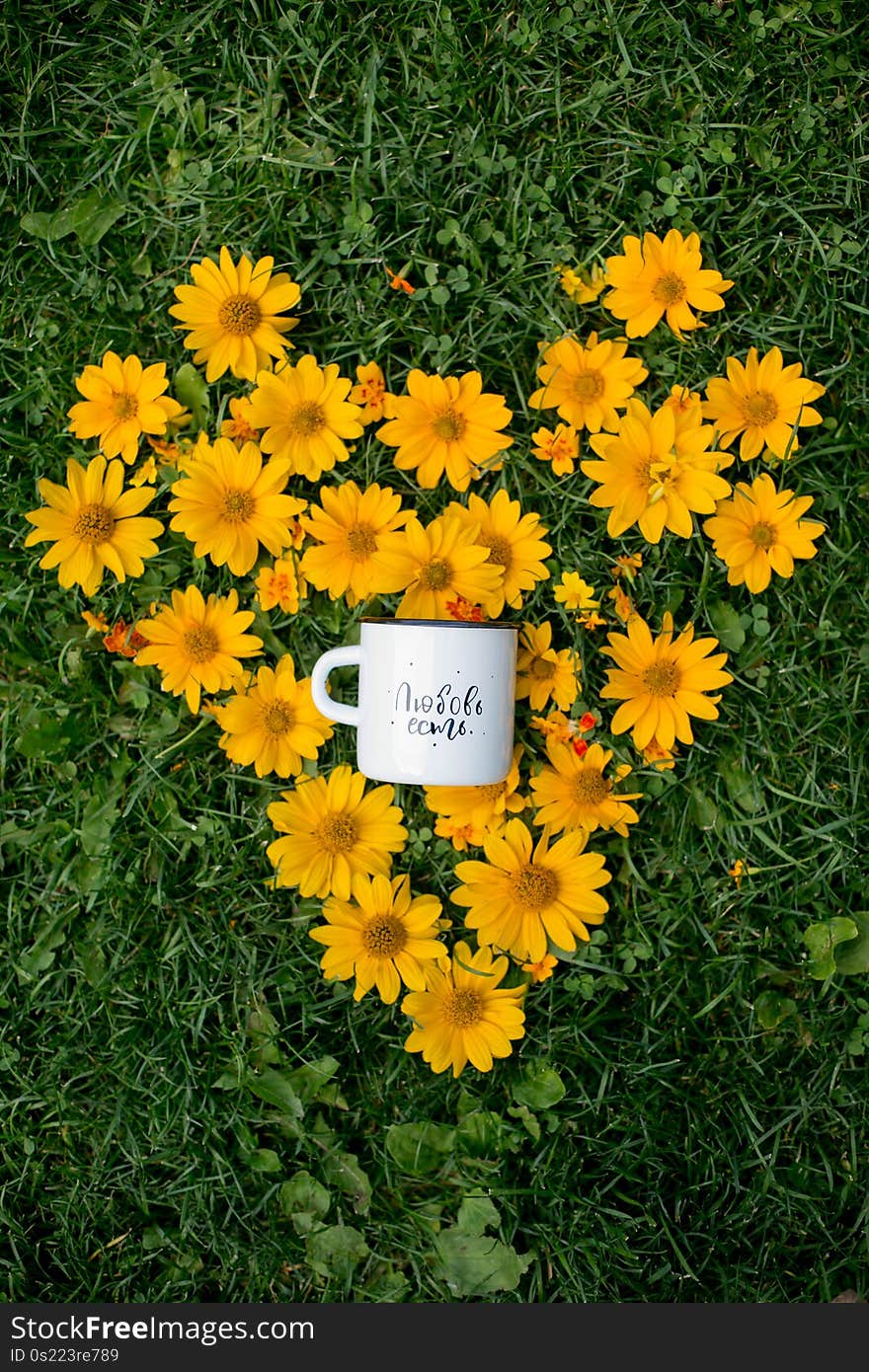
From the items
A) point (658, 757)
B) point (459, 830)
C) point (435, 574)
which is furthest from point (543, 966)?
point (435, 574)

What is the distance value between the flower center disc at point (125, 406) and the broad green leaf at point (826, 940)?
46.2 inches

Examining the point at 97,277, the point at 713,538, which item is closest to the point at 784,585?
the point at 713,538

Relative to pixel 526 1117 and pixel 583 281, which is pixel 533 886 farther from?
pixel 583 281

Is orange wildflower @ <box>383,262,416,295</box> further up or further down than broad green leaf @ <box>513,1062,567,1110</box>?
further up

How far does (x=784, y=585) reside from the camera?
4.90ft

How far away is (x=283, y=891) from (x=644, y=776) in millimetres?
529

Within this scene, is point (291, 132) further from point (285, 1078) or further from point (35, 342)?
point (285, 1078)

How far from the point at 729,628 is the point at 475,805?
428 millimetres

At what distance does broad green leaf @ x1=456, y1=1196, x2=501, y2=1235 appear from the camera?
4.77ft

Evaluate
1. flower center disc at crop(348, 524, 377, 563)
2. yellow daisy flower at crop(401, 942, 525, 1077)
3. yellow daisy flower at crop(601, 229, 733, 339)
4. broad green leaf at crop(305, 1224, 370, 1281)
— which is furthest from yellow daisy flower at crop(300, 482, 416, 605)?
broad green leaf at crop(305, 1224, 370, 1281)

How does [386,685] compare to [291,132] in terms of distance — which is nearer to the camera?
[386,685]

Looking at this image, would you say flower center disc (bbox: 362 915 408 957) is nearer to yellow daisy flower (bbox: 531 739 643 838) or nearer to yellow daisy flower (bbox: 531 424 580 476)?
yellow daisy flower (bbox: 531 739 643 838)

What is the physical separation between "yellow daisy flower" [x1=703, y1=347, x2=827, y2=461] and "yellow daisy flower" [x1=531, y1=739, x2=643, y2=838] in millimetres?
464

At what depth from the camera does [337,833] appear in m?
1.44
